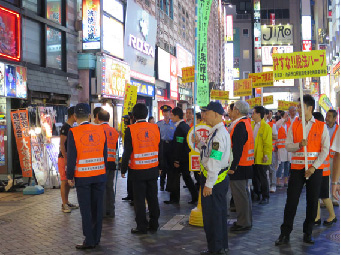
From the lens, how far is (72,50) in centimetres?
1573

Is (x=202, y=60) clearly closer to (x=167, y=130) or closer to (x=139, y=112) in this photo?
(x=139, y=112)

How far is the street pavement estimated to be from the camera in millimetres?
6031

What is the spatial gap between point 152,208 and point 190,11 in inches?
1251

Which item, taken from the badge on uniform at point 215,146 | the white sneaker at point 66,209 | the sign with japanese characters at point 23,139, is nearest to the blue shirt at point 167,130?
the white sneaker at point 66,209

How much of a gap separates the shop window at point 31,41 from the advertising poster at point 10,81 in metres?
1.43

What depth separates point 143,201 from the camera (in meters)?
Result: 6.93

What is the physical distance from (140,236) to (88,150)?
166cm

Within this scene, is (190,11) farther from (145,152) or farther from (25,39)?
(145,152)

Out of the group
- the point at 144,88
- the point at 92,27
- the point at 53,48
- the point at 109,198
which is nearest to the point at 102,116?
the point at 109,198

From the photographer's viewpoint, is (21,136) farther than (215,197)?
Yes

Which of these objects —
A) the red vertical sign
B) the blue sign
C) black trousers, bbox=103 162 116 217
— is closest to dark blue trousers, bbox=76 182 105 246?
black trousers, bbox=103 162 116 217

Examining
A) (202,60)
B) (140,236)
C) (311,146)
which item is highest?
(202,60)

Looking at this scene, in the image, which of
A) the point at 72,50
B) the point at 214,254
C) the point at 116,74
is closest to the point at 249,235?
the point at 214,254

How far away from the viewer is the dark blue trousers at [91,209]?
608 cm
